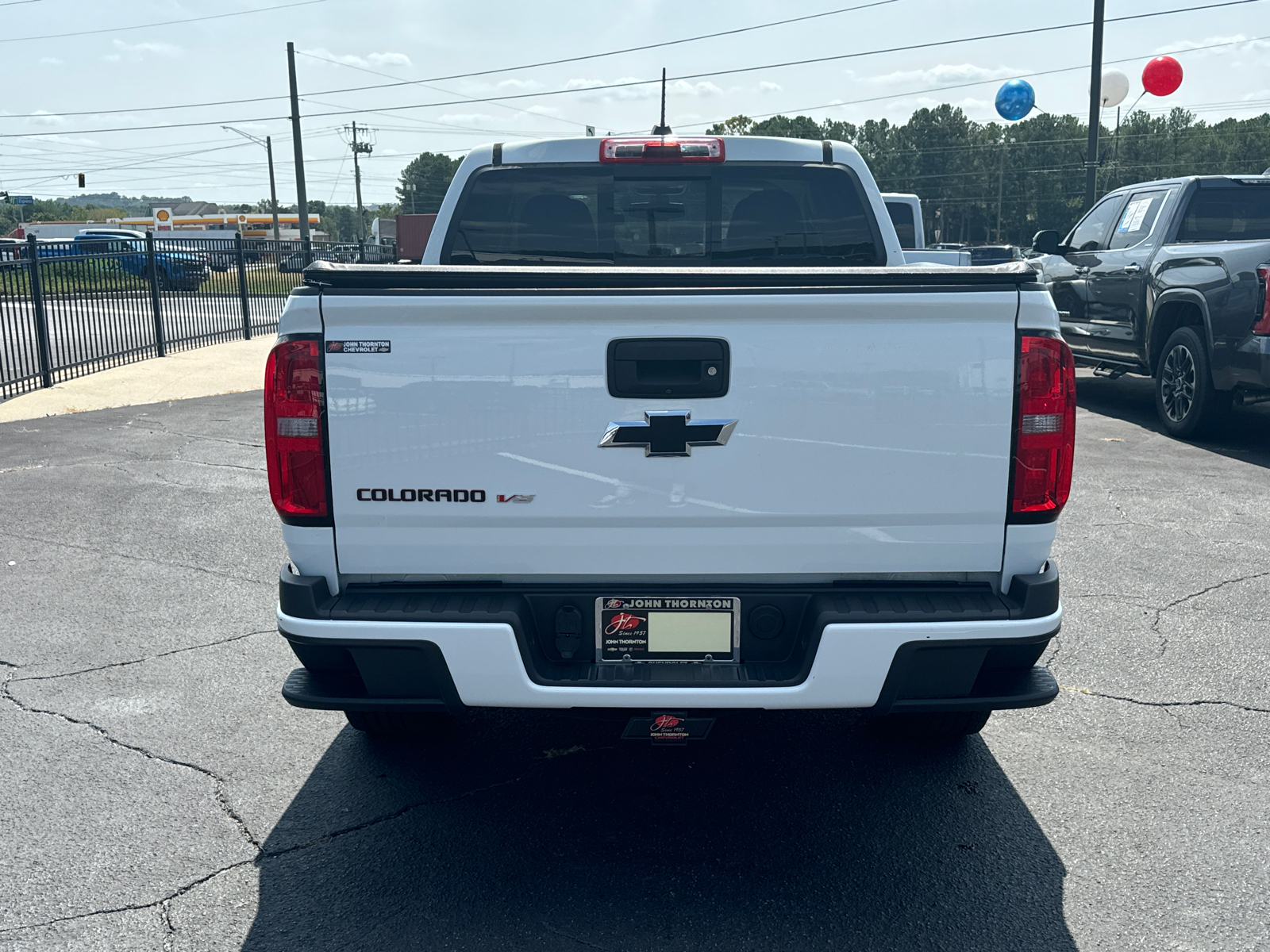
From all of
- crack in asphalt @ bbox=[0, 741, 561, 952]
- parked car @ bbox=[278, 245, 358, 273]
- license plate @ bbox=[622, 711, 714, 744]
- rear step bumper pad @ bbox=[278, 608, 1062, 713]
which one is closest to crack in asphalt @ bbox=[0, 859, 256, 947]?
crack in asphalt @ bbox=[0, 741, 561, 952]

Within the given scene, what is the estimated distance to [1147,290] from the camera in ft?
32.9

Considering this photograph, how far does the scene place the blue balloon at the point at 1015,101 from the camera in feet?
73.2

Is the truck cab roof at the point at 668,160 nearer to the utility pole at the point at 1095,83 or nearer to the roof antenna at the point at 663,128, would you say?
the roof antenna at the point at 663,128

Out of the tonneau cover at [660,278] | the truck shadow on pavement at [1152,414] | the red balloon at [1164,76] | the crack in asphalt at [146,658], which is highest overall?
the red balloon at [1164,76]

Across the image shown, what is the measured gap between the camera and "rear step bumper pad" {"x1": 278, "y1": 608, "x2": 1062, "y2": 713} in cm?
280

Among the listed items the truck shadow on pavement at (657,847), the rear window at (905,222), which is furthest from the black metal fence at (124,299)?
the truck shadow on pavement at (657,847)

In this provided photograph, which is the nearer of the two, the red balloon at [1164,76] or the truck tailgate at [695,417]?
the truck tailgate at [695,417]

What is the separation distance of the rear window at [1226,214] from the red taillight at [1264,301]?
1750 mm

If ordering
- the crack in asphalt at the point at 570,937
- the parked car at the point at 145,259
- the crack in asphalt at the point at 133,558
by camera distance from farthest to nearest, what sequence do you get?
the parked car at the point at 145,259 → the crack in asphalt at the point at 133,558 → the crack in asphalt at the point at 570,937

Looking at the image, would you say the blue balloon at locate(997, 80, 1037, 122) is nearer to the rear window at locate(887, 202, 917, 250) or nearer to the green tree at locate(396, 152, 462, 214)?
the rear window at locate(887, 202, 917, 250)

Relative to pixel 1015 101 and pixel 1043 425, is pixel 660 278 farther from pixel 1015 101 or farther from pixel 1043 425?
pixel 1015 101

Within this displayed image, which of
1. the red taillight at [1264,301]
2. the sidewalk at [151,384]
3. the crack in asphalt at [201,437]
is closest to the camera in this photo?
the red taillight at [1264,301]

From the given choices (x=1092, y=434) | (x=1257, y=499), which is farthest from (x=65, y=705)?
(x=1092, y=434)

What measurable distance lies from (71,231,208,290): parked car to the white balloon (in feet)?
60.1
